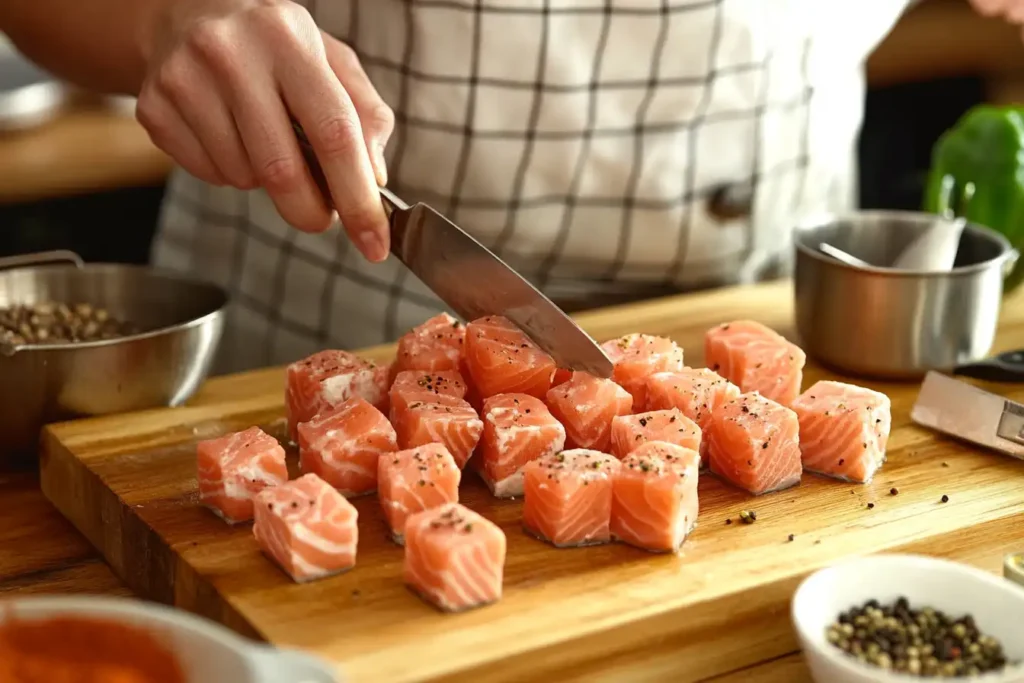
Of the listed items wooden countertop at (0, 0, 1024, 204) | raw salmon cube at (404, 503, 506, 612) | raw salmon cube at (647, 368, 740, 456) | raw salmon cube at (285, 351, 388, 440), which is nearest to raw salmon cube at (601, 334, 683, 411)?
raw salmon cube at (647, 368, 740, 456)

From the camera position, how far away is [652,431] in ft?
6.18

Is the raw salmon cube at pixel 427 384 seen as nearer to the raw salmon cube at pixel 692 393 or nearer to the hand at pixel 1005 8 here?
the raw salmon cube at pixel 692 393

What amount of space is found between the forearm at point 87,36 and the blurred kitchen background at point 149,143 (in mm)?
1263

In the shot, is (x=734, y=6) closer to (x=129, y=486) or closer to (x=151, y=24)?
(x=151, y=24)

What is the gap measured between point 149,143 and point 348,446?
239 cm

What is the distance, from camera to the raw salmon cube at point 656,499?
1.68 meters

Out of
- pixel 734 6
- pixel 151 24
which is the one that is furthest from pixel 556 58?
pixel 151 24

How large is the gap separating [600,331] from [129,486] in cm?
105

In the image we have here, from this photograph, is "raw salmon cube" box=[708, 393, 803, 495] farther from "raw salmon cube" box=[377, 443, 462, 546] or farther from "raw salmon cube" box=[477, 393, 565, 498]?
"raw salmon cube" box=[377, 443, 462, 546]

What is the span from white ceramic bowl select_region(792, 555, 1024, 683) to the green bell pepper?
1.42 metres

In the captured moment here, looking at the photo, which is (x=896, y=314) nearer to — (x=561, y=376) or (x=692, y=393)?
(x=692, y=393)

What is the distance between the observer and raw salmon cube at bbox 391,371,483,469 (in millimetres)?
1886

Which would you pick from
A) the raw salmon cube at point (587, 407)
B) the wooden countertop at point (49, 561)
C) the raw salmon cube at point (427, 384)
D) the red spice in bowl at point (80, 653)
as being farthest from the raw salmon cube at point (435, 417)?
the red spice in bowl at point (80, 653)

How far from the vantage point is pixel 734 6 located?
256cm
